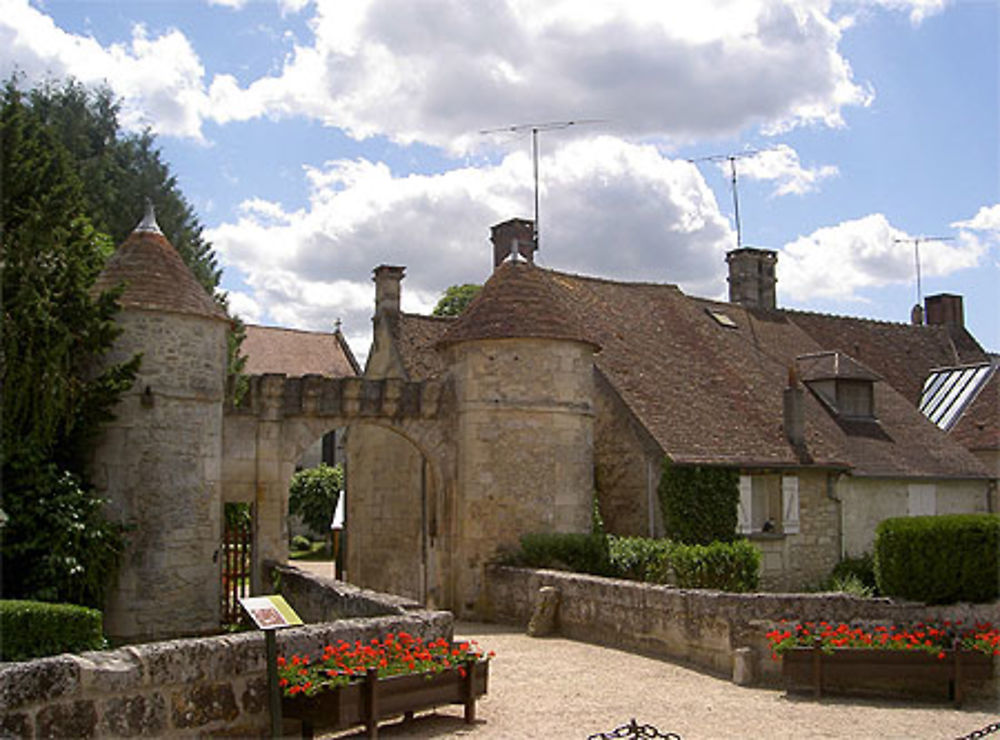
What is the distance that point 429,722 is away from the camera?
742 centimetres

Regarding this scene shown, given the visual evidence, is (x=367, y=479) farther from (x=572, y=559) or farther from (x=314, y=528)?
(x=314, y=528)

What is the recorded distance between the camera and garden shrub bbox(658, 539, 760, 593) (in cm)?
1384

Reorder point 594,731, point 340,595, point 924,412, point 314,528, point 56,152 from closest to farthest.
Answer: point 594,731 → point 340,595 → point 56,152 → point 924,412 → point 314,528

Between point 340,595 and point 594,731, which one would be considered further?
point 340,595

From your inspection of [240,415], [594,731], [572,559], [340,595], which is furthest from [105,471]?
[594,731]

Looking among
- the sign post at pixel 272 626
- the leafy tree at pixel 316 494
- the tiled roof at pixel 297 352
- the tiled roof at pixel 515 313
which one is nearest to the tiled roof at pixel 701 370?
the tiled roof at pixel 515 313

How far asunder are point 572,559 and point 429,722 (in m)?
6.93

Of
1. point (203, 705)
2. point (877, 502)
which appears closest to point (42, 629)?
point (203, 705)

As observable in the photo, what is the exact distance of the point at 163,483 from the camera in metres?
12.3

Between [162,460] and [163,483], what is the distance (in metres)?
0.28

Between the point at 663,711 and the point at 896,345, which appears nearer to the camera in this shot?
the point at 663,711

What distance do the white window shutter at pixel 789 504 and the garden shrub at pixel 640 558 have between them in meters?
3.64

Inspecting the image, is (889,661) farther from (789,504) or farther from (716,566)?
(789,504)

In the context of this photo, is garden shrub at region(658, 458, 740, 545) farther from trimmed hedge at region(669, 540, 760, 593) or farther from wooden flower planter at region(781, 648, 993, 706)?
wooden flower planter at region(781, 648, 993, 706)
